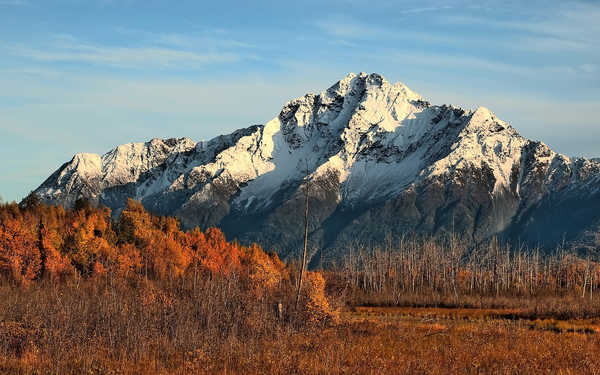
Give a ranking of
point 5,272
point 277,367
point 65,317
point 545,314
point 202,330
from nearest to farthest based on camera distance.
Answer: point 277,367 < point 65,317 < point 202,330 < point 545,314 < point 5,272

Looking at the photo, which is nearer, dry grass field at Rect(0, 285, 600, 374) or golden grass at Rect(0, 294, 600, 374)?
golden grass at Rect(0, 294, 600, 374)

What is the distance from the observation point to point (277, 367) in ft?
97.1

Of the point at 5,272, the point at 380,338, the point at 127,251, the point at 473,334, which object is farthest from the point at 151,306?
the point at 127,251

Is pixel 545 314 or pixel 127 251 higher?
pixel 127 251

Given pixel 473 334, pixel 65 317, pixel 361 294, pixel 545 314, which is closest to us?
pixel 65 317

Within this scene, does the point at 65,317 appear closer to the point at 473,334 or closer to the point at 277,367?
the point at 277,367

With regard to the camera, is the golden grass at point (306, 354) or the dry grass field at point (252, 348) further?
the dry grass field at point (252, 348)

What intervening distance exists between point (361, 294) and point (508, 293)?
28533 mm

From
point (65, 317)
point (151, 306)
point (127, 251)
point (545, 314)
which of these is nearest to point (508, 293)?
point (545, 314)

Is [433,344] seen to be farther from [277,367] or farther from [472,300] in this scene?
[472,300]

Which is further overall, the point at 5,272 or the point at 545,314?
the point at 5,272

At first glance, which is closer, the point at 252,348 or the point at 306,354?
the point at 306,354

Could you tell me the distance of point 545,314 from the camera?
80.4m

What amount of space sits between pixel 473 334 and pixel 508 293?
85.4 meters
